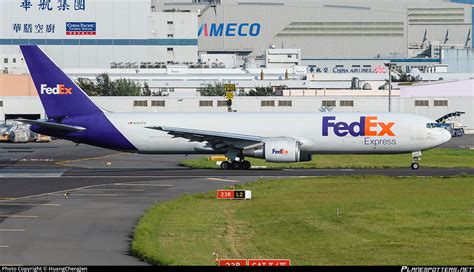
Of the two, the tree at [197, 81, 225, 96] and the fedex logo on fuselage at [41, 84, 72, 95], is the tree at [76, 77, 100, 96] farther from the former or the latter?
the fedex logo on fuselage at [41, 84, 72, 95]

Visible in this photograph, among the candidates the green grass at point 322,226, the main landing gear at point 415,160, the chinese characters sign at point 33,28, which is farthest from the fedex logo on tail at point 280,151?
the chinese characters sign at point 33,28

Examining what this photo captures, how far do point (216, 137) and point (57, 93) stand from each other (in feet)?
34.1

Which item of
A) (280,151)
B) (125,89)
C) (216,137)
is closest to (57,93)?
(216,137)

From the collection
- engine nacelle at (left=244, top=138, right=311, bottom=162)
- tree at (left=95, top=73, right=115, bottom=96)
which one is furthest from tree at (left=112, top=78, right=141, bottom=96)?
engine nacelle at (left=244, top=138, right=311, bottom=162)

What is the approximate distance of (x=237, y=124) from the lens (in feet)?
205

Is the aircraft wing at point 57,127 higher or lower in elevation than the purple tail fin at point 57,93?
lower

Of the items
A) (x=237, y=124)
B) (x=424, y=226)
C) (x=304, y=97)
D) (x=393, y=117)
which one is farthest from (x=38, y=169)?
(x=304, y=97)

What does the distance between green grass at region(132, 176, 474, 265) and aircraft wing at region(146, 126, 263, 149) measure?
1167 cm

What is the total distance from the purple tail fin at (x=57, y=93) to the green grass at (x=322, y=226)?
17.7m

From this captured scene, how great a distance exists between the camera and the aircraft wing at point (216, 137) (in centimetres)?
6024

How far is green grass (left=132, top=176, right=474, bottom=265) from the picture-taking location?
93.9 ft

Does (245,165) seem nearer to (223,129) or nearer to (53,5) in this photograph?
(223,129)

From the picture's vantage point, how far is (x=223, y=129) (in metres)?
62.6

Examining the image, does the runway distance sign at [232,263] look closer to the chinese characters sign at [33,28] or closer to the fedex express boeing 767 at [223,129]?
the fedex express boeing 767 at [223,129]
